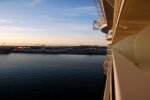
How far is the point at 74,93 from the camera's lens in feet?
147

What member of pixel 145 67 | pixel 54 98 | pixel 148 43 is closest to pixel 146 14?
pixel 148 43

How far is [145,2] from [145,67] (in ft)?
4.71

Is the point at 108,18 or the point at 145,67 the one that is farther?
the point at 108,18

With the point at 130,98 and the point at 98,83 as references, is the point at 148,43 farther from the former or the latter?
the point at 98,83

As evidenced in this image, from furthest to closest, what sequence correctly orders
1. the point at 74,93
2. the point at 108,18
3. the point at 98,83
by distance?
the point at 98,83 < the point at 74,93 < the point at 108,18

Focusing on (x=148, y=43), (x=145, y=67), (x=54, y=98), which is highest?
(x=148, y=43)

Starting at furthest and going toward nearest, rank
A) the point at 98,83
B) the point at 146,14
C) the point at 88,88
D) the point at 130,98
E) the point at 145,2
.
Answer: the point at 98,83 → the point at 88,88 → the point at 146,14 → the point at 145,2 → the point at 130,98

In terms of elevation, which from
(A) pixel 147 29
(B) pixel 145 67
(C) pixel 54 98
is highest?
(A) pixel 147 29

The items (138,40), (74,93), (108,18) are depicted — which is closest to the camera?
(138,40)

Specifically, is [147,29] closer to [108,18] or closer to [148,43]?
[148,43]

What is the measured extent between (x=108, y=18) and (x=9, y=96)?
24889 millimetres

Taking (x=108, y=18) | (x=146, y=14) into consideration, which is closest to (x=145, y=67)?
(x=146, y=14)

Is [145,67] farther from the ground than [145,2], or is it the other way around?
[145,2]

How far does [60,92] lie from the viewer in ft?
151
